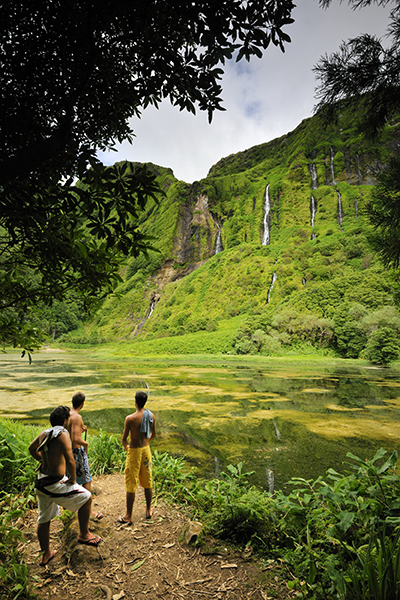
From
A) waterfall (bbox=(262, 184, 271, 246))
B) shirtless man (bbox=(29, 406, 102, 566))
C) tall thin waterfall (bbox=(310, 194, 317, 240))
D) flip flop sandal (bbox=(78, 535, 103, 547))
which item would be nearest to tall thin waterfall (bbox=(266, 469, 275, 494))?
flip flop sandal (bbox=(78, 535, 103, 547))

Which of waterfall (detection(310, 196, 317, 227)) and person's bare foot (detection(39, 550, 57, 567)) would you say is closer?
person's bare foot (detection(39, 550, 57, 567))

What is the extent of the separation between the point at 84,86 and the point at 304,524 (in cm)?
488

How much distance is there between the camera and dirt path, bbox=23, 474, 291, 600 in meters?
2.67

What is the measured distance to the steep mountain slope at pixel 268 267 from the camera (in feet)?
149

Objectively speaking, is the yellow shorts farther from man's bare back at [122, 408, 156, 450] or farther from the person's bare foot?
the person's bare foot

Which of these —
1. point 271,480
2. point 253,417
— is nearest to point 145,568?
point 271,480

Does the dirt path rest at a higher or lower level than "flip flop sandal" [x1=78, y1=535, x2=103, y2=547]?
lower

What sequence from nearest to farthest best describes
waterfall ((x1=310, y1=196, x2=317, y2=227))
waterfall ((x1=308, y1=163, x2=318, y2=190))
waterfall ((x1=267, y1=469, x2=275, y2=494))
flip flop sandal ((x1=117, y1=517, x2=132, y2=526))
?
flip flop sandal ((x1=117, y1=517, x2=132, y2=526))
waterfall ((x1=267, y1=469, x2=275, y2=494))
waterfall ((x1=310, y1=196, x2=317, y2=227))
waterfall ((x1=308, y1=163, x2=318, y2=190))

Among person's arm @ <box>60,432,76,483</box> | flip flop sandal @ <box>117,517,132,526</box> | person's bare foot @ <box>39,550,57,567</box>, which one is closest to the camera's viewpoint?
person's bare foot @ <box>39,550,57,567</box>

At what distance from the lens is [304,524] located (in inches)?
131

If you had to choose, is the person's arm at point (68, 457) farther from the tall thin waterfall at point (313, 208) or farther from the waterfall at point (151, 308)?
the tall thin waterfall at point (313, 208)

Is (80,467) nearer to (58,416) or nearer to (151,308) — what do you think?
(58,416)

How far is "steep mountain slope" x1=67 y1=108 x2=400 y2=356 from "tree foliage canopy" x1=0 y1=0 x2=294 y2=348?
90.7 feet

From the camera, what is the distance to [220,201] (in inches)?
4385
